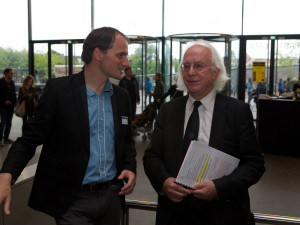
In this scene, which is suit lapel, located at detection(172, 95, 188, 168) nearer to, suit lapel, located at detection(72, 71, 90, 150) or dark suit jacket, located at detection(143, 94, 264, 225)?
dark suit jacket, located at detection(143, 94, 264, 225)

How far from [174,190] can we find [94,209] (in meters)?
0.37

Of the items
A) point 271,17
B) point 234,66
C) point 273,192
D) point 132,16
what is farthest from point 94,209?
point 132,16

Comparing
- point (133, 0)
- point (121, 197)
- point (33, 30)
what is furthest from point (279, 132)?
point (33, 30)

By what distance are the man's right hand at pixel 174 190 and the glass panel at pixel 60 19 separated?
12.1m

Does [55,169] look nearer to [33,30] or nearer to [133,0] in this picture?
[133,0]

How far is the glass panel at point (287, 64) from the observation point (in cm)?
1134

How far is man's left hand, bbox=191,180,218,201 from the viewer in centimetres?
155

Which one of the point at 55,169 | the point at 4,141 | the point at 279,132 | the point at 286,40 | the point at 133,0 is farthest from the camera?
the point at 133,0

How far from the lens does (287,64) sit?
11484 millimetres

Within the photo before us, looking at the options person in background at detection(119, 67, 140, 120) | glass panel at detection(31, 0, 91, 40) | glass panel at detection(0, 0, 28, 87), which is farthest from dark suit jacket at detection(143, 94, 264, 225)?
glass panel at detection(0, 0, 28, 87)

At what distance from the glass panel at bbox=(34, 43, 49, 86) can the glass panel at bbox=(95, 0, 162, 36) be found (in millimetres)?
2360

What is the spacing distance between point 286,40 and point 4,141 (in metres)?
8.74

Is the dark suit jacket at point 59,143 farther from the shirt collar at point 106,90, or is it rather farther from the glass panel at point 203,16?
the glass panel at point 203,16

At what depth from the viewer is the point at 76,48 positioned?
13242 millimetres
